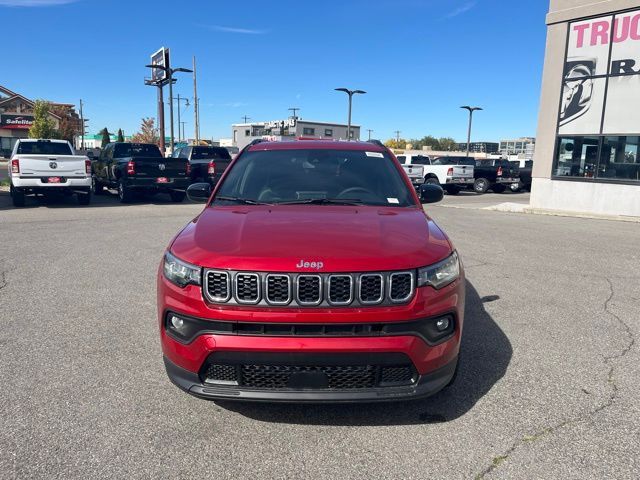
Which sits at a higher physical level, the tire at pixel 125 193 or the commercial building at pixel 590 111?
the commercial building at pixel 590 111

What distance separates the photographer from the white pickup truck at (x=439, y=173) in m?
24.1

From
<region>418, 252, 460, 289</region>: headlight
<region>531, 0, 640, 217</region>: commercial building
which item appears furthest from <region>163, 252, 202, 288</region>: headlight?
<region>531, 0, 640, 217</region>: commercial building

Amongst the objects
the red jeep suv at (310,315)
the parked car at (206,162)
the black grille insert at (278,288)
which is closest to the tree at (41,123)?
the parked car at (206,162)

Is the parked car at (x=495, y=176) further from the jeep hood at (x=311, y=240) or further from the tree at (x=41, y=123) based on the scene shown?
the tree at (x=41, y=123)

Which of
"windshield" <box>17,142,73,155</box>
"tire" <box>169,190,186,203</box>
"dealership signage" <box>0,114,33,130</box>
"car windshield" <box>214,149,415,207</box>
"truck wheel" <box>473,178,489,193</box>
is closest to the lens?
"car windshield" <box>214,149,415,207</box>

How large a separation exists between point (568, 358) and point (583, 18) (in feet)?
50.3

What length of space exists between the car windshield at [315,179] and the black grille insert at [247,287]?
50.3 inches

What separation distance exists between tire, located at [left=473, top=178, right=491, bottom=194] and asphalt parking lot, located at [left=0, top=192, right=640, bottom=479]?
20.4 meters

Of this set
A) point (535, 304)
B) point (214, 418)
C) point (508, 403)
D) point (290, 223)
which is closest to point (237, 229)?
point (290, 223)

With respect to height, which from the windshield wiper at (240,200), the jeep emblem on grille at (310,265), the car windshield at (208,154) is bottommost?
the jeep emblem on grille at (310,265)

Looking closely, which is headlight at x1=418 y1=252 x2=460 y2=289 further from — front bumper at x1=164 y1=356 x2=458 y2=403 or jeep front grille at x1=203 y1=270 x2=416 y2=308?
front bumper at x1=164 y1=356 x2=458 y2=403

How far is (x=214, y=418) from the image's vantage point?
2.99 metres

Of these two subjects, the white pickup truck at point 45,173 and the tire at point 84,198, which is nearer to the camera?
the white pickup truck at point 45,173

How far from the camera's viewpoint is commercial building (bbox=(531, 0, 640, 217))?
14.7m
